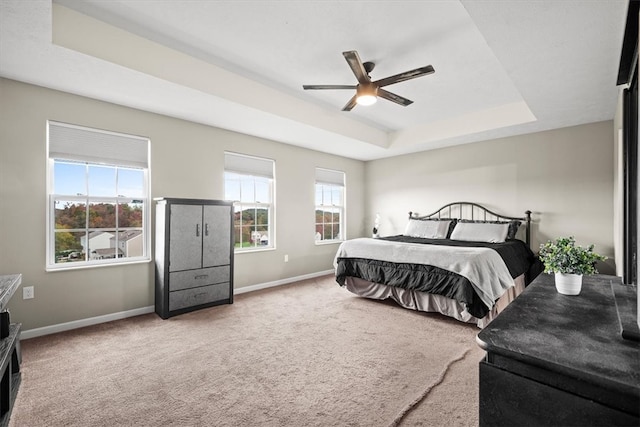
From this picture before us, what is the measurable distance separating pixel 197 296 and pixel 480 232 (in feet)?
13.3

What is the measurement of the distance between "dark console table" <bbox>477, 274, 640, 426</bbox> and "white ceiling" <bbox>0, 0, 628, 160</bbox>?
188 centimetres

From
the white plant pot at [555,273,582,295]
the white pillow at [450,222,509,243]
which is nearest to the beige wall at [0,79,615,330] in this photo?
the white pillow at [450,222,509,243]

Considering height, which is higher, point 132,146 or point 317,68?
point 317,68

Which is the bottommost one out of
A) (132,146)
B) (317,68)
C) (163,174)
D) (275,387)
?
(275,387)

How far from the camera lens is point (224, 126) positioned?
4.29 m

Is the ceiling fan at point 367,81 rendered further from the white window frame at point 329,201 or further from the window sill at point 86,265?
the window sill at point 86,265

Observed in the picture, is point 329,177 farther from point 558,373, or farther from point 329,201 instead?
point 558,373

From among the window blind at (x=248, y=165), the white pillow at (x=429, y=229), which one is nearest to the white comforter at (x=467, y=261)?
the white pillow at (x=429, y=229)

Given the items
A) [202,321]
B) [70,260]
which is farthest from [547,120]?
[70,260]

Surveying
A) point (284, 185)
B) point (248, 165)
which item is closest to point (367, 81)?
point (248, 165)

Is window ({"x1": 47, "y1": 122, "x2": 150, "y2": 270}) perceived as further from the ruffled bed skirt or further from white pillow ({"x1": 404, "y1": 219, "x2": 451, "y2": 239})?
white pillow ({"x1": 404, "y1": 219, "x2": 451, "y2": 239})

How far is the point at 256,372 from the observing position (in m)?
2.32

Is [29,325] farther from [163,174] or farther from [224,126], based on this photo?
[224,126]

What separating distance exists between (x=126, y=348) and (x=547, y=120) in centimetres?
554
